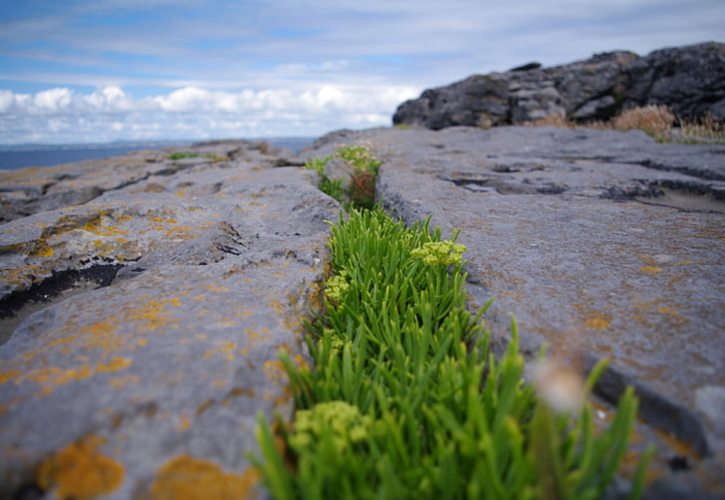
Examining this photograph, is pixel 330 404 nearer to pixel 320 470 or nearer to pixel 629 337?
pixel 320 470

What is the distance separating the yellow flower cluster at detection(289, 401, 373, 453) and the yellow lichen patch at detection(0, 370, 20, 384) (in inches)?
35.6

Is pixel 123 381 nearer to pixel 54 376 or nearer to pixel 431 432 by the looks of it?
pixel 54 376

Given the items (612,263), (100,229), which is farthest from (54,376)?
(612,263)

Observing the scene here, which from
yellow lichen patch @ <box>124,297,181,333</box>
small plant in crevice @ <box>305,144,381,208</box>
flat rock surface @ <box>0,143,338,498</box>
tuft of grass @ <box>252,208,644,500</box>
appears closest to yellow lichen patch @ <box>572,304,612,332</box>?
tuft of grass @ <box>252,208,644,500</box>

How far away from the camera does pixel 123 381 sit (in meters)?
1.32

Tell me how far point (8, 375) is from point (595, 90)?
69.9ft

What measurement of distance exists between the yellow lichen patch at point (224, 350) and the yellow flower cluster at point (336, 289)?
70 centimetres

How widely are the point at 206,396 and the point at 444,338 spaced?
3.27 ft

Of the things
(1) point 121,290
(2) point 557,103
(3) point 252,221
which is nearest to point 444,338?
(1) point 121,290

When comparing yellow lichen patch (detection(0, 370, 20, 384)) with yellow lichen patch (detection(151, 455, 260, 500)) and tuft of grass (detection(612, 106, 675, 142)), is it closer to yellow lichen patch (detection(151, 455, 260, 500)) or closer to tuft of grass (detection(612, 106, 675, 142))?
yellow lichen patch (detection(151, 455, 260, 500))

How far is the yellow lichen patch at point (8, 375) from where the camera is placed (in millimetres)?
1324

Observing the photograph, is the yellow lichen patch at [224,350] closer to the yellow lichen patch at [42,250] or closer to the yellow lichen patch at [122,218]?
the yellow lichen patch at [42,250]

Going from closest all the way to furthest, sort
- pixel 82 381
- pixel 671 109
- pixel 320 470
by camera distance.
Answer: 1. pixel 320 470
2. pixel 82 381
3. pixel 671 109

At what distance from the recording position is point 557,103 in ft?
59.0
